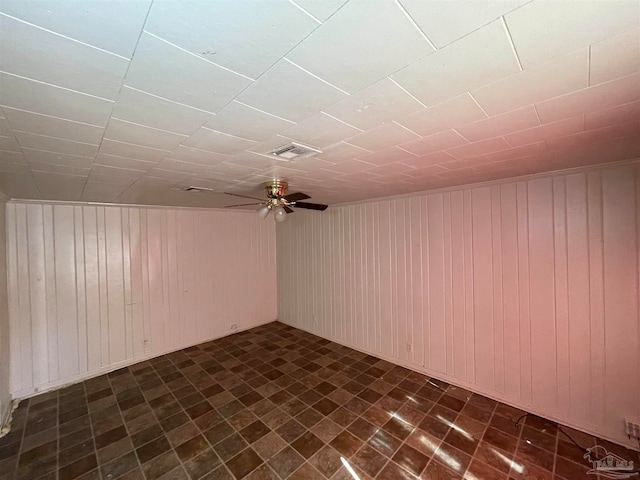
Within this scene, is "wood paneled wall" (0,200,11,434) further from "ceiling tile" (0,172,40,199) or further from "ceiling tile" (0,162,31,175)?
"ceiling tile" (0,162,31,175)

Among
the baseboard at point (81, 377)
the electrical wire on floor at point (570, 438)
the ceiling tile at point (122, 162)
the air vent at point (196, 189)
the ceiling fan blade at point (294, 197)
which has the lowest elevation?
the electrical wire on floor at point (570, 438)

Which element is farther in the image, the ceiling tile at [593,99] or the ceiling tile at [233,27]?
the ceiling tile at [593,99]

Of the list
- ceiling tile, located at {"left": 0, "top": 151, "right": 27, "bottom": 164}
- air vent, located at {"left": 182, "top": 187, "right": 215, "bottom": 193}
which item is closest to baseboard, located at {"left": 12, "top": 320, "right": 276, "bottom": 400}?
air vent, located at {"left": 182, "top": 187, "right": 215, "bottom": 193}

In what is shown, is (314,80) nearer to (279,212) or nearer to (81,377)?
(279,212)

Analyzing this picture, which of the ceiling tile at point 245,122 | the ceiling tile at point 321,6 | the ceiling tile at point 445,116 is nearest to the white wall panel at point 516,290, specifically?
the ceiling tile at point 445,116

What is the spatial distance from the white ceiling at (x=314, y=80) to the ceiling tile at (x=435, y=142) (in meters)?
0.02

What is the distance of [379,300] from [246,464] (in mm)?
2604

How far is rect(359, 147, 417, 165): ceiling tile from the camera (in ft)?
6.11

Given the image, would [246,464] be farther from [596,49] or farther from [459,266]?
[596,49]

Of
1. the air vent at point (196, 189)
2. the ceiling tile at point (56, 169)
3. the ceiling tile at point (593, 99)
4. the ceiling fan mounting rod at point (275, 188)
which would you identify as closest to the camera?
the ceiling tile at point (593, 99)

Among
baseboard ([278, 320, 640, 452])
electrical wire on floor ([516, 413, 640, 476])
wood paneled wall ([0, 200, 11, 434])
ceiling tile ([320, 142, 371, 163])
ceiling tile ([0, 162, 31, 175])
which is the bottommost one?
electrical wire on floor ([516, 413, 640, 476])

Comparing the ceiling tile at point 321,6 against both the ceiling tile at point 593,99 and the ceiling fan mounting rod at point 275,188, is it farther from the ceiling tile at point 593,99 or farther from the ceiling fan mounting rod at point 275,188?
the ceiling fan mounting rod at point 275,188

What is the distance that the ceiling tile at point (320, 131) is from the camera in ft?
4.46

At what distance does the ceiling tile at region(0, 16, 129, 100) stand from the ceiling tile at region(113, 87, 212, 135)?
0.27 feet
